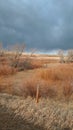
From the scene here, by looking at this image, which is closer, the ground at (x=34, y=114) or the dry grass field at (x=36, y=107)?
the ground at (x=34, y=114)

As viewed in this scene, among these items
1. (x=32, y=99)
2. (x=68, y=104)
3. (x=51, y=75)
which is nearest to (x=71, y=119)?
(x=68, y=104)

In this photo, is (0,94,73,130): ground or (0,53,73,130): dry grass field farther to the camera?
(0,53,73,130): dry grass field

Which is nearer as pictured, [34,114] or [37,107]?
[34,114]

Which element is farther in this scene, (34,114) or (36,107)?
(36,107)

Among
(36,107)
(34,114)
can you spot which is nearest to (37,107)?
(36,107)

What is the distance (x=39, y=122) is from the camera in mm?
15602

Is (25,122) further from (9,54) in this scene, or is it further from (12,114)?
(9,54)

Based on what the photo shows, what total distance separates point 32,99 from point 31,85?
2.31 metres

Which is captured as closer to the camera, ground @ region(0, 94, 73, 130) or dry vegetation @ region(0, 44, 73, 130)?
ground @ region(0, 94, 73, 130)

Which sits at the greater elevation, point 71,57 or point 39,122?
point 71,57

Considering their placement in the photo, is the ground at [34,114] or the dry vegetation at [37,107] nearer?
the ground at [34,114]

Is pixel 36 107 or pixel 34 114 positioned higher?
pixel 36 107

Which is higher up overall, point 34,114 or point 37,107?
point 37,107

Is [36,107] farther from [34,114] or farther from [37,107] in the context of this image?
[34,114]
